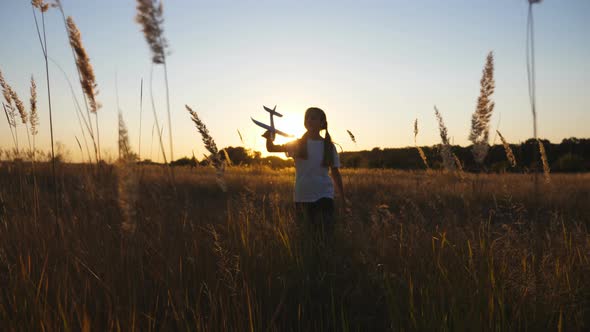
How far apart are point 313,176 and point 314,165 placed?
0.40 feet

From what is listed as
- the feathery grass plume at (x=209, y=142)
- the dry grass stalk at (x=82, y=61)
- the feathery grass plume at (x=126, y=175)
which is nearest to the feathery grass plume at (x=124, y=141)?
the feathery grass plume at (x=126, y=175)

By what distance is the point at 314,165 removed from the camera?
4.53 meters

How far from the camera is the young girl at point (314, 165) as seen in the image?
4438 mm

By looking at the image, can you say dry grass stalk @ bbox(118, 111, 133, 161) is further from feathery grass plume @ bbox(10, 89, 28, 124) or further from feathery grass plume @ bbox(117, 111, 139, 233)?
feathery grass plume @ bbox(10, 89, 28, 124)

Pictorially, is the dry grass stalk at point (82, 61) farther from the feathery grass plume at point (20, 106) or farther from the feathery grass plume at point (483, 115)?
the feathery grass plume at point (483, 115)

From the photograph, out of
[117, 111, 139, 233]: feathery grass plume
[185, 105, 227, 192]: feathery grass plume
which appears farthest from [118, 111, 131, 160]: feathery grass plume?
[185, 105, 227, 192]: feathery grass plume

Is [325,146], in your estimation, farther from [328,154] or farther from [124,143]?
[124,143]

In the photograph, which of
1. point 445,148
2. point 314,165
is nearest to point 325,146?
point 314,165

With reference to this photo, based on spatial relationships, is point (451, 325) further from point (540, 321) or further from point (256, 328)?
point (256, 328)

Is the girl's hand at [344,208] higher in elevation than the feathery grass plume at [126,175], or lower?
lower

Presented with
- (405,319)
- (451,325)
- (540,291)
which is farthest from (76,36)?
(540,291)

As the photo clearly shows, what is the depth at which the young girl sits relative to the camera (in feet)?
14.6

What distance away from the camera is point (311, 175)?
4.51m

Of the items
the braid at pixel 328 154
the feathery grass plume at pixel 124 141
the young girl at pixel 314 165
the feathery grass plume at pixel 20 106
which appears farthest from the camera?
the braid at pixel 328 154
